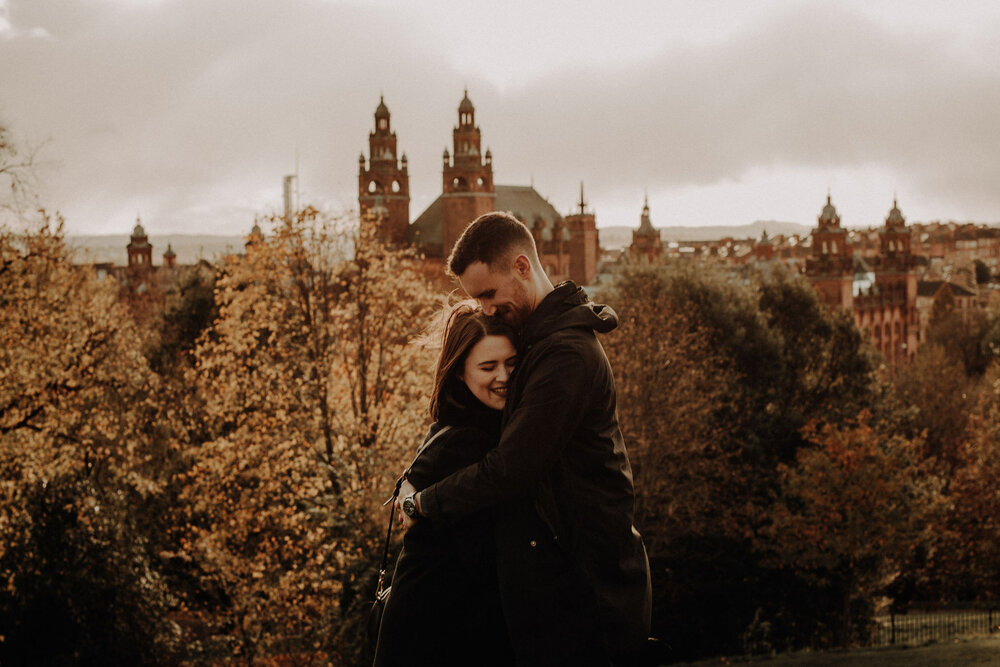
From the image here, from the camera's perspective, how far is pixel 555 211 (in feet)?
364

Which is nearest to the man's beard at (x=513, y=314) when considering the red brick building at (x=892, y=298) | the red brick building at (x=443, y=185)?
the red brick building at (x=443, y=185)

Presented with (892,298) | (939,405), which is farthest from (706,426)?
(892,298)

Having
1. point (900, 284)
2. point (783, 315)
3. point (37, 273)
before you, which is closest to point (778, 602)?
point (783, 315)

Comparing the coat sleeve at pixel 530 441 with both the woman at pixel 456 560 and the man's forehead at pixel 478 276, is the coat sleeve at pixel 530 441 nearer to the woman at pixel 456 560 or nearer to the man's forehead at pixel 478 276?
the woman at pixel 456 560

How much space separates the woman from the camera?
16.2ft

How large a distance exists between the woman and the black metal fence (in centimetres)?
A: 2425

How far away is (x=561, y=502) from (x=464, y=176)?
82852mm

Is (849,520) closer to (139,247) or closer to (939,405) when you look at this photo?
(939,405)

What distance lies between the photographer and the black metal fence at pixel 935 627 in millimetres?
26797

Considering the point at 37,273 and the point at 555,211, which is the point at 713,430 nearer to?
the point at 37,273

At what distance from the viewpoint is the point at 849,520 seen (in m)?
24.9

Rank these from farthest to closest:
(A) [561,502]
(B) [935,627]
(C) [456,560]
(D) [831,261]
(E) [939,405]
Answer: (D) [831,261], (E) [939,405], (B) [935,627], (C) [456,560], (A) [561,502]

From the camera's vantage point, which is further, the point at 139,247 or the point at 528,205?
the point at 139,247

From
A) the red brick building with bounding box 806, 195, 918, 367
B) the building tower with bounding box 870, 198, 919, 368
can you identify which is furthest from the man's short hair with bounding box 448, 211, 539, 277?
the building tower with bounding box 870, 198, 919, 368
